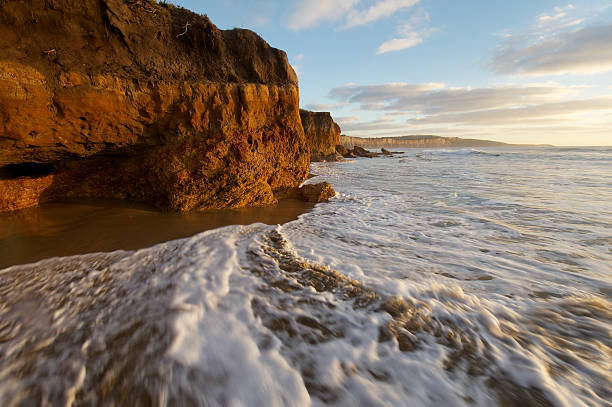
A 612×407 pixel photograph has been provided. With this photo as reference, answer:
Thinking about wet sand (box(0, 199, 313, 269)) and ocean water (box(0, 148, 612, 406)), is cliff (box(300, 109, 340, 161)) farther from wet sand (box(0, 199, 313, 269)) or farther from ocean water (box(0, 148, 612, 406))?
ocean water (box(0, 148, 612, 406))

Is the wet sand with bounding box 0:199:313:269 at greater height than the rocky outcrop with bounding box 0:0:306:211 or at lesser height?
lesser

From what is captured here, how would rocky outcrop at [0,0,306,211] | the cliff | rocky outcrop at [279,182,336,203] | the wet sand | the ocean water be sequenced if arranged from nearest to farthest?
the ocean water
the wet sand
rocky outcrop at [0,0,306,211]
rocky outcrop at [279,182,336,203]
the cliff

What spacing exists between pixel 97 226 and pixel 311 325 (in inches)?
141

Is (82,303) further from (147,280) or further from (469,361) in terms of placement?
(469,361)

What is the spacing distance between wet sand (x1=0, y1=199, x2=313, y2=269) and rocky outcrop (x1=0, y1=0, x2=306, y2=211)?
1.20 feet

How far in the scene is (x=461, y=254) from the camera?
2990mm

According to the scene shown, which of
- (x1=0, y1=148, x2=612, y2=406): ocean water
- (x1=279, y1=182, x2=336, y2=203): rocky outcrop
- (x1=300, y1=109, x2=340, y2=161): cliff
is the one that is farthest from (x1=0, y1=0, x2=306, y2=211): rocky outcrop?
(x1=300, y1=109, x2=340, y2=161): cliff

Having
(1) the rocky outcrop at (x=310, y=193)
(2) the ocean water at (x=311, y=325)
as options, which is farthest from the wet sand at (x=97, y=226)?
(1) the rocky outcrop at (x=310, y=193)

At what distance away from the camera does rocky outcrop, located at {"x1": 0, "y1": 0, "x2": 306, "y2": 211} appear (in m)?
3.00

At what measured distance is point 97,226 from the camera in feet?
11.2

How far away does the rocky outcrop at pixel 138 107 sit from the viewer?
9.86ft

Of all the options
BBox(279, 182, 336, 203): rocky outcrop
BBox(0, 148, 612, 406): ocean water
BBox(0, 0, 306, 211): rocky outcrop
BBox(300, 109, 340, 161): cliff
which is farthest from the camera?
BBox(300, 109, 340, 161): cliff

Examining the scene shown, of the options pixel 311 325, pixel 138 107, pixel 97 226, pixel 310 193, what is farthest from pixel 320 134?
pixel 311 325

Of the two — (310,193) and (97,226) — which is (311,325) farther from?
(310,193)
